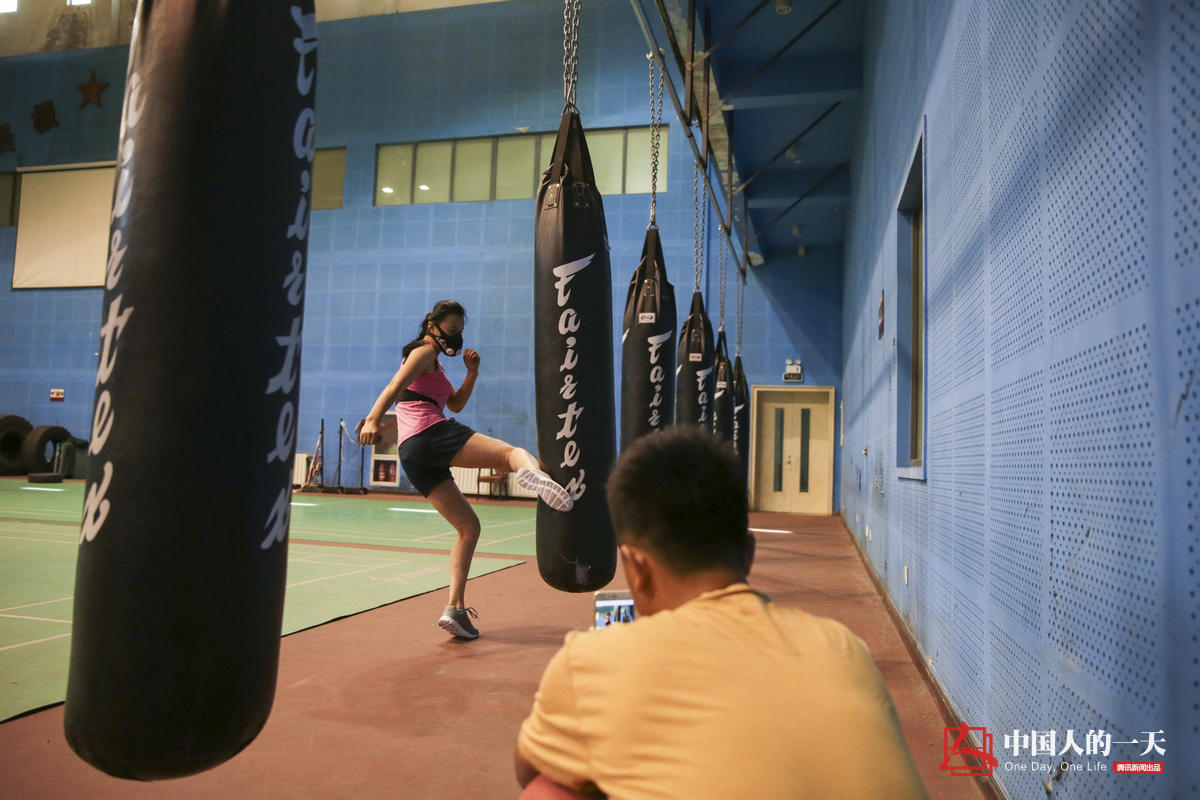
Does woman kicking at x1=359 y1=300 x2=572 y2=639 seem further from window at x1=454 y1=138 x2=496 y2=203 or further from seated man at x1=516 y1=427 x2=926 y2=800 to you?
window at x1=454 y1=138 x2=496 y2=203

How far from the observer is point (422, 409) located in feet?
12.3

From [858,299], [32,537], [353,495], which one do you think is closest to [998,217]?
[858,299]

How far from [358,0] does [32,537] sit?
10.6 meters

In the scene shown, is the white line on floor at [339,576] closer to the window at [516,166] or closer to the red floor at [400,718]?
the red floor at [400,718]

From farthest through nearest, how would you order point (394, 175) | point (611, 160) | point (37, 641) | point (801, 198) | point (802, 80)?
point (394, 175)
point (611, 160)
point (801, 198)
point (802, 80)
point (37, 641)

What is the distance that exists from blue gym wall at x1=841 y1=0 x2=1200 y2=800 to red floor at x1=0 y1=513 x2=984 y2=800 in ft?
2.34

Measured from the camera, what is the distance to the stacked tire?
14.5m

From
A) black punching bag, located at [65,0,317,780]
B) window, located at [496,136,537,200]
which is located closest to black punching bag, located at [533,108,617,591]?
black punching bag, located at [65,0,317,780]

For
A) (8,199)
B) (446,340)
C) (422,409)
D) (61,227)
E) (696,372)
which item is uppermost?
(8,199)

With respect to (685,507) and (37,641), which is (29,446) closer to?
(37,641)

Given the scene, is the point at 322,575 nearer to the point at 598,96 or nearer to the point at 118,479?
the point at 118,479

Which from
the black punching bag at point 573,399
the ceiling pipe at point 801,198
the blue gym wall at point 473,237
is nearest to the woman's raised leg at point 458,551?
the black punching bag at point 573,399

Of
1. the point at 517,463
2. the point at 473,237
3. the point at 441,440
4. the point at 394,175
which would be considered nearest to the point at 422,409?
the point at 441,440

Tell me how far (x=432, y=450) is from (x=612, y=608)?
65.6 inches
